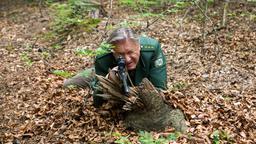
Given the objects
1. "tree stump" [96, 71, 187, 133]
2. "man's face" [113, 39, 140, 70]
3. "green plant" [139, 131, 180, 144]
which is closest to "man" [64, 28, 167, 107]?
"man's face" [113, 39, 140, 70]

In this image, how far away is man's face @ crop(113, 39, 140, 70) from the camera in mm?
4820

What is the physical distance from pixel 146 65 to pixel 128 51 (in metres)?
0.47

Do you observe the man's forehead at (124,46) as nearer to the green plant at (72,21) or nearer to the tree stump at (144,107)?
the tree stump at (144,107)

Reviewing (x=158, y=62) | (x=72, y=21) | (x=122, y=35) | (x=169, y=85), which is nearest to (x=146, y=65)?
(x=158, y=62)

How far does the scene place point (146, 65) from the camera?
5.26m

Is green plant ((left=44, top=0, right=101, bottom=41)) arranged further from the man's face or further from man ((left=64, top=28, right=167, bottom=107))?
the man's face

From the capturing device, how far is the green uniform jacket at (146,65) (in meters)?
5.23

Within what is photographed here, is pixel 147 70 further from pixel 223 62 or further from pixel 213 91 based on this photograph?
pixel 223 62

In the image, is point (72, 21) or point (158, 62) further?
point (72, 21)

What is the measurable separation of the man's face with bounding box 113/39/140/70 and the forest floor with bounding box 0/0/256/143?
0.54 m

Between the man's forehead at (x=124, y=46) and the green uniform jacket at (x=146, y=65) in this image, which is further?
the green uniform jacket at (x=146, y=65)

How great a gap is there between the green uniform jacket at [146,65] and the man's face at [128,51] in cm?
24

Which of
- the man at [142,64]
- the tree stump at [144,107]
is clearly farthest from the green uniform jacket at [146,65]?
the tree stump at [144,107]

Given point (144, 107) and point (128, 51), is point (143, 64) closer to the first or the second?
point (128, 51)
